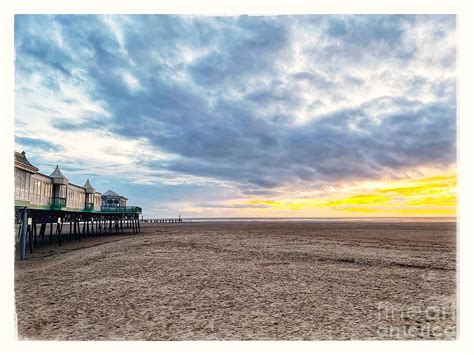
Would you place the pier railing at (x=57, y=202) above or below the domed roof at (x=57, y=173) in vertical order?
below

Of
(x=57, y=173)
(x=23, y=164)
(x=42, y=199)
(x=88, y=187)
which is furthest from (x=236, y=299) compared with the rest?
(x=88, y=187)

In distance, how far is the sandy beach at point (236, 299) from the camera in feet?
26.5

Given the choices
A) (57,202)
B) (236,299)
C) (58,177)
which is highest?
(58,177)

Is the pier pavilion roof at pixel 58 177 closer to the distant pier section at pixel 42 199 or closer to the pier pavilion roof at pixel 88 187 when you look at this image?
the distant pier section at pixel 42 199

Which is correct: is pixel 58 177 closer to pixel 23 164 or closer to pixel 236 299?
pixel 23 164

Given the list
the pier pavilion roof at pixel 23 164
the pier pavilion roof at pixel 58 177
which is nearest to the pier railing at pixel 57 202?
the pier pavilion roof at pixel 58 177

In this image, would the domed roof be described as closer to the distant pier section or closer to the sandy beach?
the distant pier section

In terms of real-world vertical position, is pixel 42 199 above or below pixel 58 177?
below

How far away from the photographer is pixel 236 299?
424 inches

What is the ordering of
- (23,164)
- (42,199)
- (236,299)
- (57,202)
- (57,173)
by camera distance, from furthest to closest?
1. (57,173)
2. (57,202)
3. (42,199)
4. (23,164)
5. (236,299)

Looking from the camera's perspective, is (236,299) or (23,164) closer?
(236,299)

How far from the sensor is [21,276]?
48.2 ft
